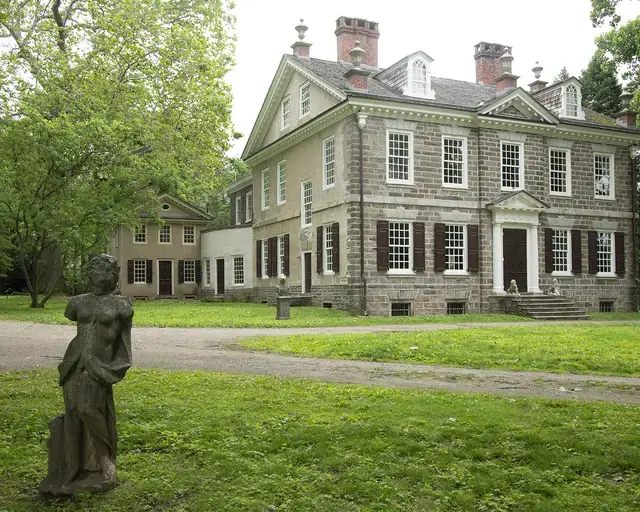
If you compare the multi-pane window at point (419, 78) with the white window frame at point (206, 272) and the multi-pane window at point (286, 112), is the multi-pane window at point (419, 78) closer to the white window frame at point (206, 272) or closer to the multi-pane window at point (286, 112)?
the multi-pane window at point (286, 112)

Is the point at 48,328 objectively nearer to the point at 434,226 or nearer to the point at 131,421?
the point at 131,421

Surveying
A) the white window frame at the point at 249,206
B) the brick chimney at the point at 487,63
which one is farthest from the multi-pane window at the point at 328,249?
the white window frame at the point at 249,206

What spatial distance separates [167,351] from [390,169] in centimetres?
1430

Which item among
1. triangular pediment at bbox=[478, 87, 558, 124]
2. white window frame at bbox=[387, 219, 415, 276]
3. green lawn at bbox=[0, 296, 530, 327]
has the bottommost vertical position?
green lawn at bbox=[0, 296, 530, 327]

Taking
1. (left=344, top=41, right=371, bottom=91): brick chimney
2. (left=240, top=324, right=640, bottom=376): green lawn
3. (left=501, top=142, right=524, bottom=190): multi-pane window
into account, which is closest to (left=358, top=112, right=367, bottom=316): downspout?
(left=344, top=41, right=371, bottom=91): brick chimney

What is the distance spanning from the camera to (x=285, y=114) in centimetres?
3106

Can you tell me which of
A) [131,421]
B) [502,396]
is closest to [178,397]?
[131,421]

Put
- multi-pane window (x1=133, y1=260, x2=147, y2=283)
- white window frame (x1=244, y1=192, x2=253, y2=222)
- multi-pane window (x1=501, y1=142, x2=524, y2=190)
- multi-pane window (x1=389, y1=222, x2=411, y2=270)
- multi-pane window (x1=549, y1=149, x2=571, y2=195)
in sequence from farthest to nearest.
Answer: multi-pane window (x1=133, y1=260, x2=147, y2=283) < white window frame (x1=244, y1=192, x2=253, y2=222) < multi-pane window (x1=549, y1=149, x2=571, y2=195) < multi-pane window (x1=501, y1=142, x2=524, y2=190) < multi-pane window (x1=389, y1=222, x2=411, y2=270)

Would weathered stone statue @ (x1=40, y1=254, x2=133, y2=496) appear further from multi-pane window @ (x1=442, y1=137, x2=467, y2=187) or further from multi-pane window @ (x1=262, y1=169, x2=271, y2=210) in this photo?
multi-pane window @ (x1=262, y1=169, x2=271, y2=210)

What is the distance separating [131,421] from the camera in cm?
661

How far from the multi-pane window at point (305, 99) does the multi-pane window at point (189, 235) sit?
1767 cm

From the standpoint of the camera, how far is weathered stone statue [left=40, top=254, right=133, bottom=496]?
461cm

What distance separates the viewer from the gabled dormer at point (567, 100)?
2938 cm

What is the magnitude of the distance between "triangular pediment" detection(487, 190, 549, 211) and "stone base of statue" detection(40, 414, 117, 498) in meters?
23.1
